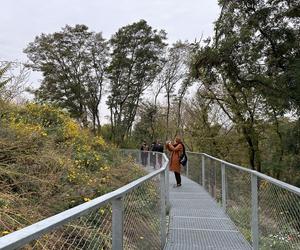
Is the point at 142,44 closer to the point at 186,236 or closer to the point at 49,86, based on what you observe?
the point at 49,86

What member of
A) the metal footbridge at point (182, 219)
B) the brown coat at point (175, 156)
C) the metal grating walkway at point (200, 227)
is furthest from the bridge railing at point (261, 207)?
the brown coat at point (175, 156)

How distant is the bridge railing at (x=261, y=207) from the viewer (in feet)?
12.8

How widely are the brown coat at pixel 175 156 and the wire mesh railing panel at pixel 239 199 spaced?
383cm

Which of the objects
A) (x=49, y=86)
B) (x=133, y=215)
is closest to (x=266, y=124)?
(x=49, y=86)

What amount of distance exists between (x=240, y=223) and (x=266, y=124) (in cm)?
2094

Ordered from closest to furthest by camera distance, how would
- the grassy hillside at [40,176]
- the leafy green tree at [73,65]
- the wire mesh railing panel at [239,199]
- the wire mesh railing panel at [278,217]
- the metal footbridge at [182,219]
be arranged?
1. the metal footbridge at [182,219]
2. the wire mesh railing panel at [278,217]
3. the grassy hillside at [40,176]
4. the wire mesh railing panel at [239,199]
5. the leafy green tree at [73,65]

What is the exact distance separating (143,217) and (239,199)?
121 inches

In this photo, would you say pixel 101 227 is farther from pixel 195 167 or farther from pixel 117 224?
pixel 195 167

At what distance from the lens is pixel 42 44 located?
37.3m

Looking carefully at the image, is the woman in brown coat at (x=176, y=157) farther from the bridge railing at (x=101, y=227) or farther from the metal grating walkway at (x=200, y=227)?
the bridge railing at (x=101, y=227)

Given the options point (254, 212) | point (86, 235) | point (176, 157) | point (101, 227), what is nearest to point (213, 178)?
point (176, 157)

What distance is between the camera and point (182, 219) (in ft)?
25.9

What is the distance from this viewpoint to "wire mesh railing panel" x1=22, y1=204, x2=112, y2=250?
256 centimetres

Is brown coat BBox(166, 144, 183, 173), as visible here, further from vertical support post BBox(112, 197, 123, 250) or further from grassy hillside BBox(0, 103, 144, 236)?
vertical support post BBox(112, 197, 123, 250)
